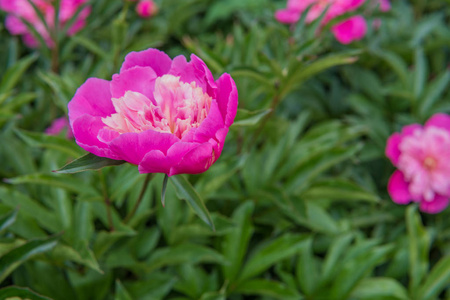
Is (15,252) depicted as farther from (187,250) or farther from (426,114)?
(426,114)

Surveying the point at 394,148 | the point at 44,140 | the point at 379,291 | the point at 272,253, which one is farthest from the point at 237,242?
the point at 394,148

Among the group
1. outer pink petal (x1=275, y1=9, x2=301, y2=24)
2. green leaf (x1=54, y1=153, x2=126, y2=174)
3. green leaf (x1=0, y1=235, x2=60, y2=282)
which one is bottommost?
outer pink petal (x1=275, y1=9, x2=301, y2=24)

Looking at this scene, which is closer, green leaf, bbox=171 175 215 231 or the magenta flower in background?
green leaf, bbox=171 175 215 231

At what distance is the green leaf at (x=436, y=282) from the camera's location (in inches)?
36.7

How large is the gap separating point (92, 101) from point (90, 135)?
0.06 meters

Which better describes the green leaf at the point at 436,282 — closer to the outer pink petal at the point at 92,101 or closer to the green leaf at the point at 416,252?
the green leaf at the point at 416,252

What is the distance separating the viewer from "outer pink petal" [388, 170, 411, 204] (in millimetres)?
1135

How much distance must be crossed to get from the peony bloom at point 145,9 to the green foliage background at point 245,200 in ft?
0.12

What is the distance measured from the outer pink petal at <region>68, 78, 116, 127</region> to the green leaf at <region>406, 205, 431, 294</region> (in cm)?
71

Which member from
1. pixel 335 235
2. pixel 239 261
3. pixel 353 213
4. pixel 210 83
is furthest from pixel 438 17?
pixel 210 83

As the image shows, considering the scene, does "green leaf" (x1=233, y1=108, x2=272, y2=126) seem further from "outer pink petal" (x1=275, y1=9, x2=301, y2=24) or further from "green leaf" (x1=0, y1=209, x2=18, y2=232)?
"outer pink petal" (x1=275, y1=9, x2=301, y2=24)

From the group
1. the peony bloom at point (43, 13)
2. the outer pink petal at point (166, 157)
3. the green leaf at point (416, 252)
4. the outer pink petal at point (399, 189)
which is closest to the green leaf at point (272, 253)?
the green leaf at point (416, 252)

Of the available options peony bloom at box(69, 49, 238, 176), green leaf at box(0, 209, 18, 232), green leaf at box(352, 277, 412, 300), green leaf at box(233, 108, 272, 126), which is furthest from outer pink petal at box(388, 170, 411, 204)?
green leaf at box(0, 209, 18, 232)

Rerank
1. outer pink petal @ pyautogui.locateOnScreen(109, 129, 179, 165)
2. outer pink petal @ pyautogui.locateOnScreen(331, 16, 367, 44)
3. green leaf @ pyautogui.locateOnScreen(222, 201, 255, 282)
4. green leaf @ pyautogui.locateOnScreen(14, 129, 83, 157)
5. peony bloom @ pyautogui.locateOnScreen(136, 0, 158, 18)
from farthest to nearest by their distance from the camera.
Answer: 1. peony bloom @ pyautogui.locateOnScreen(136, 0, 158, 18)
2. outer pink petal @ pyautogui.locateOnScreen(331, 16, 367, 44)
3. green leaf @ pyautogui.locateOnScreen(222, 201, 255, 282)
4. green leaf @ pyautogui.locateOnScreen(14, 129, 83, 157)
5. outer pink petal @ pyautogui.locateOnScreen(109, 129, 179, 165)
